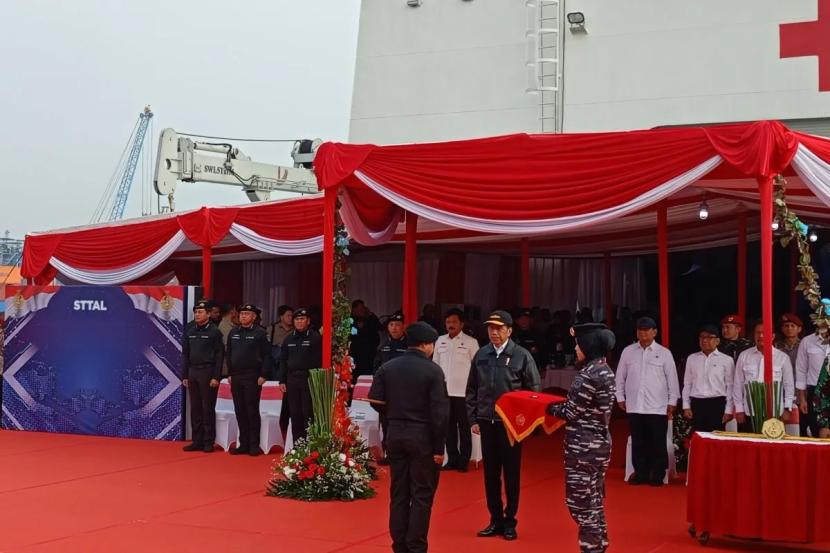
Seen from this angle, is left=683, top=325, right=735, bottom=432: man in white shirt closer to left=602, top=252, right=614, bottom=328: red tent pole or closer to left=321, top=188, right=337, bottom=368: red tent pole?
left=321, top=188, right=337, bottom=368: red tent pole

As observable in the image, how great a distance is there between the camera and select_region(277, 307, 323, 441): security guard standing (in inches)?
380

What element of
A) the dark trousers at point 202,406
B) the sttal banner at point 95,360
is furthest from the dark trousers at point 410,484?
the sttal banner at point 95,360

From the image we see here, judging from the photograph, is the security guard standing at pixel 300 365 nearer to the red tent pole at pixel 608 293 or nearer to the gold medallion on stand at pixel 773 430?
the gold medallion on stand at pixel 773 430

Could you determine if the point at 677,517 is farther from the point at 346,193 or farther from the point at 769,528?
the point at 346,193

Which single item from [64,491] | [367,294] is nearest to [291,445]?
[64,491]

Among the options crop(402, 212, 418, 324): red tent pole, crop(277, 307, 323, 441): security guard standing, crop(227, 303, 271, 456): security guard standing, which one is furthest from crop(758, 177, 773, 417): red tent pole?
crop(227, 303, 271, 456): security guard standing

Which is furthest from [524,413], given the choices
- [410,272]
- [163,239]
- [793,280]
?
[793,280]

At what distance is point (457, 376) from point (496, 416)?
8.28ft

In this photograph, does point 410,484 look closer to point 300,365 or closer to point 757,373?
point 757,373

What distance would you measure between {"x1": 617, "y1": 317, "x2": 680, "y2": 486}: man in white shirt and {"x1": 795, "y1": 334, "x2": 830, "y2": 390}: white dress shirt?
0.97 metres

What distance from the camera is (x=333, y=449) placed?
820cm

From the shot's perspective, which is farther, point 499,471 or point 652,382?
point 652,382

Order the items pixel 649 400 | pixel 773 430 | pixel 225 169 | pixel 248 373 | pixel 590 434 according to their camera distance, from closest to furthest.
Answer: pixel 590 434, pixel 773 430, pixel 649 400, pixel 248 373, pixel 225 169

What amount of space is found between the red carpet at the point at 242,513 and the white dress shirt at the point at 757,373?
0.94 meters
